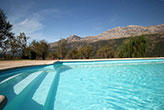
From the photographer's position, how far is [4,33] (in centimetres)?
1062

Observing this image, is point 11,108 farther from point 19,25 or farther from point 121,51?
point 121,51

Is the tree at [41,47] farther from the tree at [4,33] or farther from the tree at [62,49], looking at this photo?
the tree at [4,33]

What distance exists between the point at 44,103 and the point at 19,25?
1324 centimetres

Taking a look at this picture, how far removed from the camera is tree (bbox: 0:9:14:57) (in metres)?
10.2

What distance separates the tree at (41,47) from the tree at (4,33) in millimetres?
3085

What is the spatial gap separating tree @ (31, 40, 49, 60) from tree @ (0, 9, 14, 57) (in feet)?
10.1

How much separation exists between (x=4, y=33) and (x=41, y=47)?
15.4 feet

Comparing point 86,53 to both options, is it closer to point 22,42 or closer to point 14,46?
point 22,42

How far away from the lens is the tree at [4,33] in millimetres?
10219

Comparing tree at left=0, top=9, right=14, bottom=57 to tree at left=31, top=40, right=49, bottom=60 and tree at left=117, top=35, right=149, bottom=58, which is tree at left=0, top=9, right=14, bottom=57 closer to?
tree at left=31, top=40, right=49, bottom=60

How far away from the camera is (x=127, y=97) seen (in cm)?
237

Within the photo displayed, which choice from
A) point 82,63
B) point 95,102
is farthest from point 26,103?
point 82,63

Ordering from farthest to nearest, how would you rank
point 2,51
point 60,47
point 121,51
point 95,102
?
point 60,47 → point 121,51 → point 2,51 → point 95,102

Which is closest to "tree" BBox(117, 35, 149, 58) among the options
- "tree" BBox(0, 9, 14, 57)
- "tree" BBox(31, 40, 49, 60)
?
"tree" BBox(31, 40, 49, 60)
